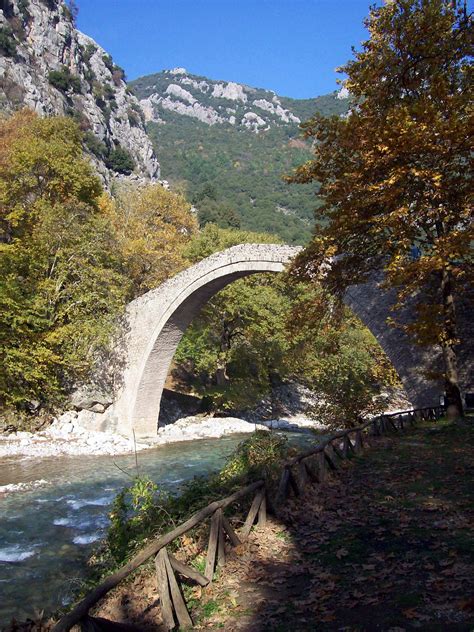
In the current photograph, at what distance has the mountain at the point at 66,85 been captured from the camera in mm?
41531

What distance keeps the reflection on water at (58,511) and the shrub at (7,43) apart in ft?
136

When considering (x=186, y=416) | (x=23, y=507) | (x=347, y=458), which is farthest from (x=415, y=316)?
(x=186, y=416)

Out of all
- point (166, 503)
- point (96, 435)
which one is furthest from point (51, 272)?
point (166, 503)

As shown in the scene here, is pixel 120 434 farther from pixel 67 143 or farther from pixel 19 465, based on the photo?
pixel 67 143

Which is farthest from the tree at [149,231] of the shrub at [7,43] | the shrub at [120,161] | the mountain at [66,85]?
the shrub at [7,43]

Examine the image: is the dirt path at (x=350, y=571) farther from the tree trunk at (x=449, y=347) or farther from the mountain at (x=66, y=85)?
the mountain at (x=66, y=85)

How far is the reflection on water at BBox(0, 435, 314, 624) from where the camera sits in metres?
6.04

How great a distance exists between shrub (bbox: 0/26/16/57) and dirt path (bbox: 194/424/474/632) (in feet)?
159

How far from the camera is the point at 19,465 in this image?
508 inches

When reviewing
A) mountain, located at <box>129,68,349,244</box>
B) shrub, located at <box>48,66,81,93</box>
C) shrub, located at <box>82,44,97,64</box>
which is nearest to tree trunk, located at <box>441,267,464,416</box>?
mountain, located at <box>129,68,349,244</box>

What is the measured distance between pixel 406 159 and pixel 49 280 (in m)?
12.7

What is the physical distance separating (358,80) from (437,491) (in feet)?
23.8

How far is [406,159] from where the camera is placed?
7941 millimetres

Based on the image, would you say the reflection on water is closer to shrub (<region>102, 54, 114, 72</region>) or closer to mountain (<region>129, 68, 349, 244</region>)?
mountain (<region>129, 68, 349, 244</region>)
